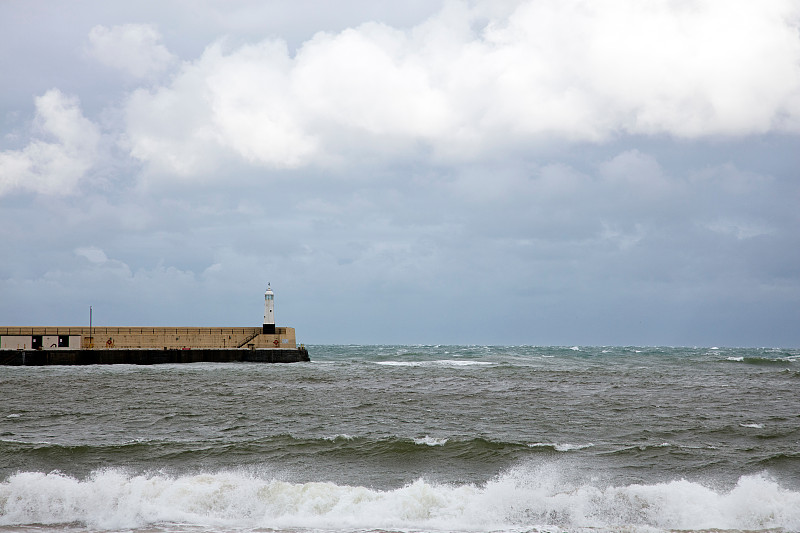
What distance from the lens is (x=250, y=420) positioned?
18.7 m

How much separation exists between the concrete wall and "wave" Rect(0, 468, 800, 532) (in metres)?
40.8

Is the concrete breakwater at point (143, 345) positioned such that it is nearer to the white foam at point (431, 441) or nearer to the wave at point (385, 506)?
the white foam at point (431, 441)

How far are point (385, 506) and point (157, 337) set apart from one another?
4465 cm

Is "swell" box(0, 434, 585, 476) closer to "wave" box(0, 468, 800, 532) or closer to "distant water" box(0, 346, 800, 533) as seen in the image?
"distant water" box(0, 346, 800, 533)

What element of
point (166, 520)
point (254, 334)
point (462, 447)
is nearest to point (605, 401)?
point (462, 447)

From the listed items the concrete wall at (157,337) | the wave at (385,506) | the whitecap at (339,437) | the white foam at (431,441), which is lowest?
the wave at (385,506)

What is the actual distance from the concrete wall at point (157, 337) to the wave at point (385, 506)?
40768mm

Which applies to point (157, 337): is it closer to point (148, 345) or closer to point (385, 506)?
point (148, 345)

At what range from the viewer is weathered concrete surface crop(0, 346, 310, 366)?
1887 inches

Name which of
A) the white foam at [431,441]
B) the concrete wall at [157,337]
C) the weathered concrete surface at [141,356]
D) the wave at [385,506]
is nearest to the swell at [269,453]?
the white foam at [431,441]

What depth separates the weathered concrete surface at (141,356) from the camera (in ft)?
157

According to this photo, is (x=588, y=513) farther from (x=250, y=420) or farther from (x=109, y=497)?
(x=250, y=420)

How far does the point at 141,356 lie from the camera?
49281mm

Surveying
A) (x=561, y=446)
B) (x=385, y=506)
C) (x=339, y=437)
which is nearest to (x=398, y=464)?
(x=339, y=437)
